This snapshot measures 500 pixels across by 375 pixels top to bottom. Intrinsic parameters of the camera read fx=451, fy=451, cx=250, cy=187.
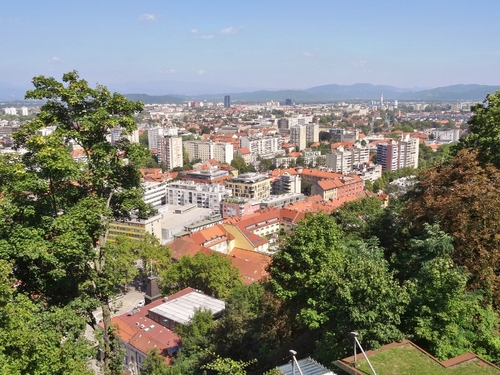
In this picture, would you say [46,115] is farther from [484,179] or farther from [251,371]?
[484,179]

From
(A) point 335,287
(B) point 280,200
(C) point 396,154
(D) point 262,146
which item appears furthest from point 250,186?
(A) point 335,287

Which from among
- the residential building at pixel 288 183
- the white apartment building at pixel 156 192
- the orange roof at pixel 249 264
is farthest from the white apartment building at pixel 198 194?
the orange roof at pixel 249 264

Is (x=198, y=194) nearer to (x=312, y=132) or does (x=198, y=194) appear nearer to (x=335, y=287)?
(x=335, y=287)

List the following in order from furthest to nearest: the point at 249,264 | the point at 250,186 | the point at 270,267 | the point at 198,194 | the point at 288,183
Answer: the point at 288,183
the point at 250,186
the point at 198,194
the point at 249,264
the point at 270,267

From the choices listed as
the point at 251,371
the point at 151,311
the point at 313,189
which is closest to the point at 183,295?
the point at 151,311

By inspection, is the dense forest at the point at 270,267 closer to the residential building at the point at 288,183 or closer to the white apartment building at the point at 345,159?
the residential building at the point at 288,183

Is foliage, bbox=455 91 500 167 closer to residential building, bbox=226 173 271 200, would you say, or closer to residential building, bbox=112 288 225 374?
residential building, bbox=112 288 225 374

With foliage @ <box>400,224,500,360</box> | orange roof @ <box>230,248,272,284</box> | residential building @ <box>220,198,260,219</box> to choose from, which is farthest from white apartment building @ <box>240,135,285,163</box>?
foliage @ <box>400,224,500,360</box>
